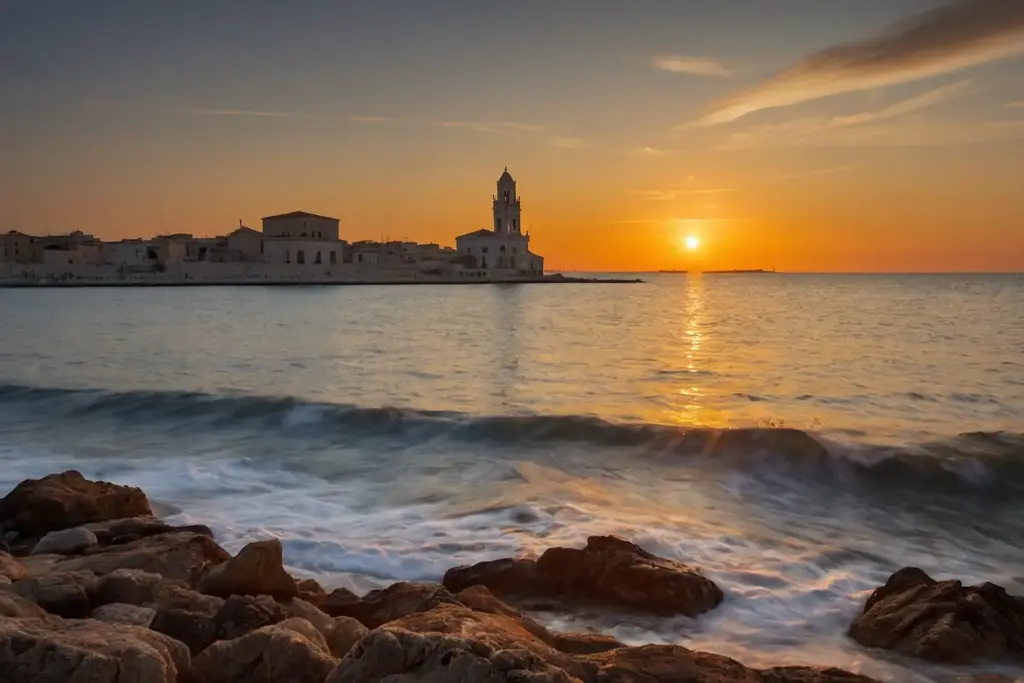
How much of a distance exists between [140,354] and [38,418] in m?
9.12

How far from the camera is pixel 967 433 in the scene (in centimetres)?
1096

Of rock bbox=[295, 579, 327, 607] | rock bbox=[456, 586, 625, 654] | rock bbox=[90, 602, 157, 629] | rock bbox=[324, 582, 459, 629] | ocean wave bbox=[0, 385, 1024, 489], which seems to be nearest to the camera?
rock bbox=[90, 602, 157, 629]

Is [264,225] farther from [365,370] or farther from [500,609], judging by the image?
[500,609]

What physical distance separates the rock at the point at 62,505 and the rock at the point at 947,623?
17.4ft

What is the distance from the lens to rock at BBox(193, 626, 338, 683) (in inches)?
121

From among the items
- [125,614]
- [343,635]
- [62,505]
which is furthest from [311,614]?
[62,505]

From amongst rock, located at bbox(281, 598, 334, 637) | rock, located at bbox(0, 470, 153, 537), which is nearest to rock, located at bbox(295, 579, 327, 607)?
rock, located at bbox(281, 598, 334, 637)

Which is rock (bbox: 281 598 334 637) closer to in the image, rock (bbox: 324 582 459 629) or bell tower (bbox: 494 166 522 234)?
rock (bbox: 324 582 459 629)

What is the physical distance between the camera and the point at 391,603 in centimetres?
445

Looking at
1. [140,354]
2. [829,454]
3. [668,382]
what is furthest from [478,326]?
[829,454]

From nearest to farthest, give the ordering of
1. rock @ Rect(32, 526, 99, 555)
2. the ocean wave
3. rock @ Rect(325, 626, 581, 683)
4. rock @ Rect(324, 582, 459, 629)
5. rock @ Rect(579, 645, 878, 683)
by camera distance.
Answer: rock @ Rect(325, 626, 581, 683)
rock @ Rect(579, 645, 878, 683)
rock @ Rect(324, 582, 459, 629)
rock @ Rect(32, 526, 99, 555)
the ocean wave

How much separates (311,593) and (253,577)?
0.44 m

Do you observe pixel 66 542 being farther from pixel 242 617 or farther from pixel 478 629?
pixel 478 629

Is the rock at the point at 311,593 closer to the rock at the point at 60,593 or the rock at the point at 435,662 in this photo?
the rock at the point at 60,593
